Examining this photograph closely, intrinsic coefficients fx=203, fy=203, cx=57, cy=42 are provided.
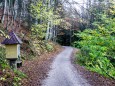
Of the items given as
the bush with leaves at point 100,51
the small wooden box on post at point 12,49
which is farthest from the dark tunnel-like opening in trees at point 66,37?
the small wooden box on post at point 12,49

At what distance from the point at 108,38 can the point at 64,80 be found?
29.7ft

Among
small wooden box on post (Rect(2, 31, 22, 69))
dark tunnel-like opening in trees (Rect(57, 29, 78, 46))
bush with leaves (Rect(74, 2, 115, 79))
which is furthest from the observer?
dark tunnel-like opening in trees (Rect(57, 29, 78, 46))

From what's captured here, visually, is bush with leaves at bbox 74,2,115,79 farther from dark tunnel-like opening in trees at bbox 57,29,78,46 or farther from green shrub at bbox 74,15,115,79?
dark tunnel-like opening in trees at bbox 57,29,78,46

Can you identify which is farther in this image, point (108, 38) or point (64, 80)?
point (108, 38)

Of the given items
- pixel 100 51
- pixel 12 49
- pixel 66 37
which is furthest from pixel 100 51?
pixel 66 37

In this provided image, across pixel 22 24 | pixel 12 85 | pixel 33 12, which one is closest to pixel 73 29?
pixel 22 24

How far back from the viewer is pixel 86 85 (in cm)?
1022

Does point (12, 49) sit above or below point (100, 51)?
above

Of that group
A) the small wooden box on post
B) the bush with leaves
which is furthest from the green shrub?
the small wooden box on post

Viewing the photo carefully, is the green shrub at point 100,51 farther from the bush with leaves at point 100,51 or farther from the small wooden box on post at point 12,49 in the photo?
the small wooden box on post at point 12,49

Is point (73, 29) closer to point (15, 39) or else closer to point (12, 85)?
point (15, 39)

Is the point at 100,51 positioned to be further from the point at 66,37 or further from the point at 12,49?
the point at 66,37

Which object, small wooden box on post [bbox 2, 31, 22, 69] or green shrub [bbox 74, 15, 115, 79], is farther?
green shrub [bbox 74, 15, 115, 79]

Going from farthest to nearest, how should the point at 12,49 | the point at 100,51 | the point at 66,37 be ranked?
the point at 66,37
the point at 100,51
the point at 12,49
